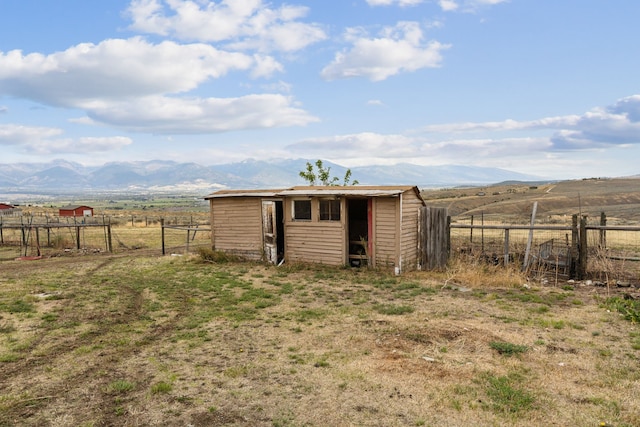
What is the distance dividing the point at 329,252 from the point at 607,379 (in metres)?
10.2

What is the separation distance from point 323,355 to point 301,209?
31.1 ft

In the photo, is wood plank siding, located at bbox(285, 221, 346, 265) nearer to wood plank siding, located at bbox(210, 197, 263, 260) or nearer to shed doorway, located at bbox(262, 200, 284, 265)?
shed doorway, located at bbox(262, 200, 284, 265)

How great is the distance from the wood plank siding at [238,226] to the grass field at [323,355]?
5061mm

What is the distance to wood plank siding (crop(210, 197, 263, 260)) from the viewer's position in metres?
16.8

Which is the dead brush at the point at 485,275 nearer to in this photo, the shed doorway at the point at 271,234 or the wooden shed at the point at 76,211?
the shed doorway at the point at 271,234

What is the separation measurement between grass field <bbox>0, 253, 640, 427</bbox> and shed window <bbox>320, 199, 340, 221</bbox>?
3.67 metres

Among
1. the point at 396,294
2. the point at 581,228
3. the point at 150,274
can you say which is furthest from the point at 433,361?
the point at 150,274

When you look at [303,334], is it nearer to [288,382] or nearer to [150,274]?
[288,382]

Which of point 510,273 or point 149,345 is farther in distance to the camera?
point 510,273

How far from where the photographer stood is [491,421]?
4629 mm

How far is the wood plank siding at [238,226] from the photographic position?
16.8 meters

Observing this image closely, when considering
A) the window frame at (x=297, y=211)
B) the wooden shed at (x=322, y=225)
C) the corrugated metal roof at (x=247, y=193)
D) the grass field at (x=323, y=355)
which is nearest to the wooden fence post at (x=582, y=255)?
the grass field at (x=323, y=355)

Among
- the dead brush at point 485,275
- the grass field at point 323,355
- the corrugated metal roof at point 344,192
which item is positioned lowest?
the grass field at point 323,355

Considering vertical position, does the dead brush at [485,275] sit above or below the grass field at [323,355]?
above
